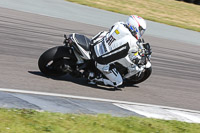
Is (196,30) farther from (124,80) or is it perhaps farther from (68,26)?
(124,80)

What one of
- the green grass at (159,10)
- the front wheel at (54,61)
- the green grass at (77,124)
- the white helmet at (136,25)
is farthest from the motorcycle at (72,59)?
the green grass at (159,10)

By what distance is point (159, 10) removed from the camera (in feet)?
85.5

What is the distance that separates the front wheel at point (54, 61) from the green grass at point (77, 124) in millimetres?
→ 2440

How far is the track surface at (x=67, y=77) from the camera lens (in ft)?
28.4

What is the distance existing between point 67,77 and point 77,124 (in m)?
3.54

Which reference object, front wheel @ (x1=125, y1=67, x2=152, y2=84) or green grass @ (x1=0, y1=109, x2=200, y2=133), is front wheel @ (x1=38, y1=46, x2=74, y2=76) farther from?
green grass @ (x1=0, y1=109, x2=200, y2=133)

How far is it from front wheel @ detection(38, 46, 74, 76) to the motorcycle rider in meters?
0.64

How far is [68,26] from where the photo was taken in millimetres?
16391

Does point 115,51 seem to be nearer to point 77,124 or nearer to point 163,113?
point 163,113

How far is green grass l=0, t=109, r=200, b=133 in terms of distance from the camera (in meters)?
5.54

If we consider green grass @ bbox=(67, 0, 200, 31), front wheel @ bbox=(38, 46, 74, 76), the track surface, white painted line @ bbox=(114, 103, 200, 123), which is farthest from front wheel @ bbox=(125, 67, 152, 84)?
green grass @ bbox=(67, 0, 200, 31)

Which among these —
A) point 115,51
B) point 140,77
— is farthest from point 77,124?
point 140,77

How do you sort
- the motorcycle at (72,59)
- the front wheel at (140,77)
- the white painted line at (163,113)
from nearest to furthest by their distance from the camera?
the white painted line at (163,113) → the motorcycle at (72,59) → the front wheel at (140,77)

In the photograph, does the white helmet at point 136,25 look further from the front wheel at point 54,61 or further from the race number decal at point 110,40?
the front wheel at point 54,61
